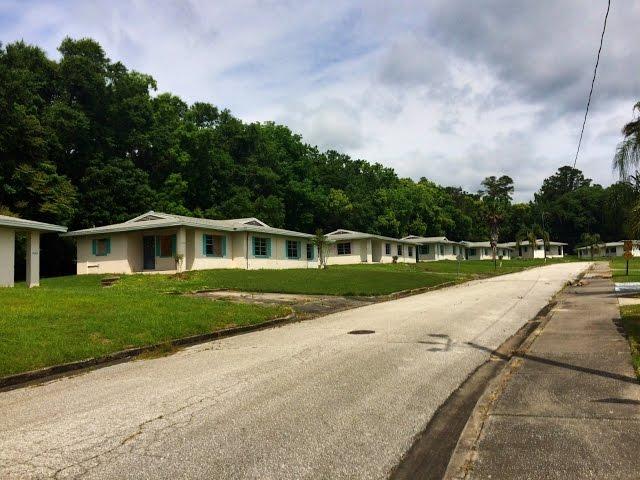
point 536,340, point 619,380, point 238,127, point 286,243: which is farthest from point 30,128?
point 619,380

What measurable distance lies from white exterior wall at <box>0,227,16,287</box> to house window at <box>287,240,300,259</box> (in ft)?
72.7

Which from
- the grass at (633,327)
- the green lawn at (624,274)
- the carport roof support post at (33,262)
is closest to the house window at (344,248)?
the green lawn at (624,274)

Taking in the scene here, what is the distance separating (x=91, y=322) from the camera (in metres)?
11.9

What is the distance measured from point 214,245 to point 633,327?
2670 cm

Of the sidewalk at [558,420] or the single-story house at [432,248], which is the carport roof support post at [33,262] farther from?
the single-story house at [432,248]

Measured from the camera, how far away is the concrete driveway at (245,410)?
4.62 metres

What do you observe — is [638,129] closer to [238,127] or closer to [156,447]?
[156,447]

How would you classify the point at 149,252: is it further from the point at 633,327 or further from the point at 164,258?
the point at 633,327

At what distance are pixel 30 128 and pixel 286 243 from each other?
1928 cm

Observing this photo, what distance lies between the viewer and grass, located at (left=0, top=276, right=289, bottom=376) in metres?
9.49

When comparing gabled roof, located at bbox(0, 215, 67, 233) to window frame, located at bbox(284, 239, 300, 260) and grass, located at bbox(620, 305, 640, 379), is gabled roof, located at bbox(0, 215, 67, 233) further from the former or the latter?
grass, located at bbox(620, 305, 640, 379)

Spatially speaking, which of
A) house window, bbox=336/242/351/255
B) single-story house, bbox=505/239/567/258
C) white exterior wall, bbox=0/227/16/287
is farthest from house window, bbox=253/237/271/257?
single-story house, bbox=505/239/567/258

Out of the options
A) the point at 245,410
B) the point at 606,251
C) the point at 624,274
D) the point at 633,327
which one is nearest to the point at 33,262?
the point at 245,410

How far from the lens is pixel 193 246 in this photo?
107 ft
